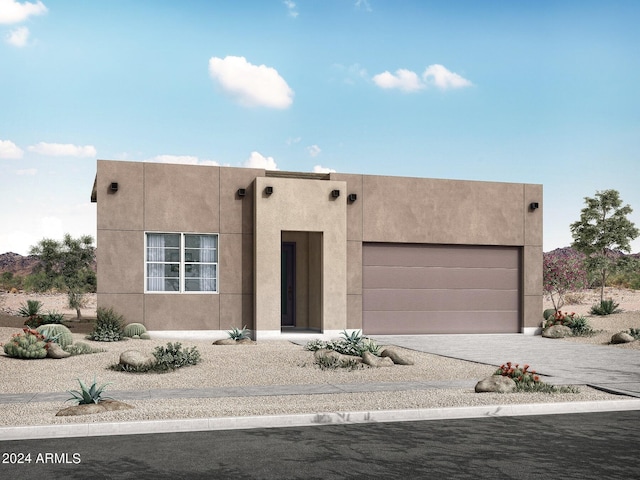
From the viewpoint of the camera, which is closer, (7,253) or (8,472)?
(8,472)

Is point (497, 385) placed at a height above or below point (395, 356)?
above

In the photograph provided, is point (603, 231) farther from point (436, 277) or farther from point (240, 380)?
point (240, 380)

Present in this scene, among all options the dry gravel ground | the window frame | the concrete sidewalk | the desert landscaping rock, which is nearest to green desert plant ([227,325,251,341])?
the dry gravel ground

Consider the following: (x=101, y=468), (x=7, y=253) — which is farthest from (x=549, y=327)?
(x=7, y=253)

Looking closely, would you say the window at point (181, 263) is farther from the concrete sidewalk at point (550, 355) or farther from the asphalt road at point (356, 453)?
the asphalt road at point (356, 453)

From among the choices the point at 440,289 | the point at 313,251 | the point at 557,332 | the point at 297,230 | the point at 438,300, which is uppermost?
the point at 297,230

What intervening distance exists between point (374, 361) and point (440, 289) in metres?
9.36

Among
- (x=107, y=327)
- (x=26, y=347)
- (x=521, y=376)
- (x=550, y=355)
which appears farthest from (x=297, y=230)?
(x=521, y=376)

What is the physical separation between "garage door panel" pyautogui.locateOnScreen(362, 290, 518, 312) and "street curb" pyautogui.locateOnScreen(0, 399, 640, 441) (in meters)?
12.6

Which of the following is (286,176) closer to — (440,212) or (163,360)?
(440,212)

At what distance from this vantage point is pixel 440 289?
77.5 feet

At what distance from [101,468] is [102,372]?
747cm

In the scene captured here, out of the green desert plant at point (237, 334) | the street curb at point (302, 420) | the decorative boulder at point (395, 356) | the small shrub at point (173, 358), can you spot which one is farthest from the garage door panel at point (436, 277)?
the street curb at point (302, 420)

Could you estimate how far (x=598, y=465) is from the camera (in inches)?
276
